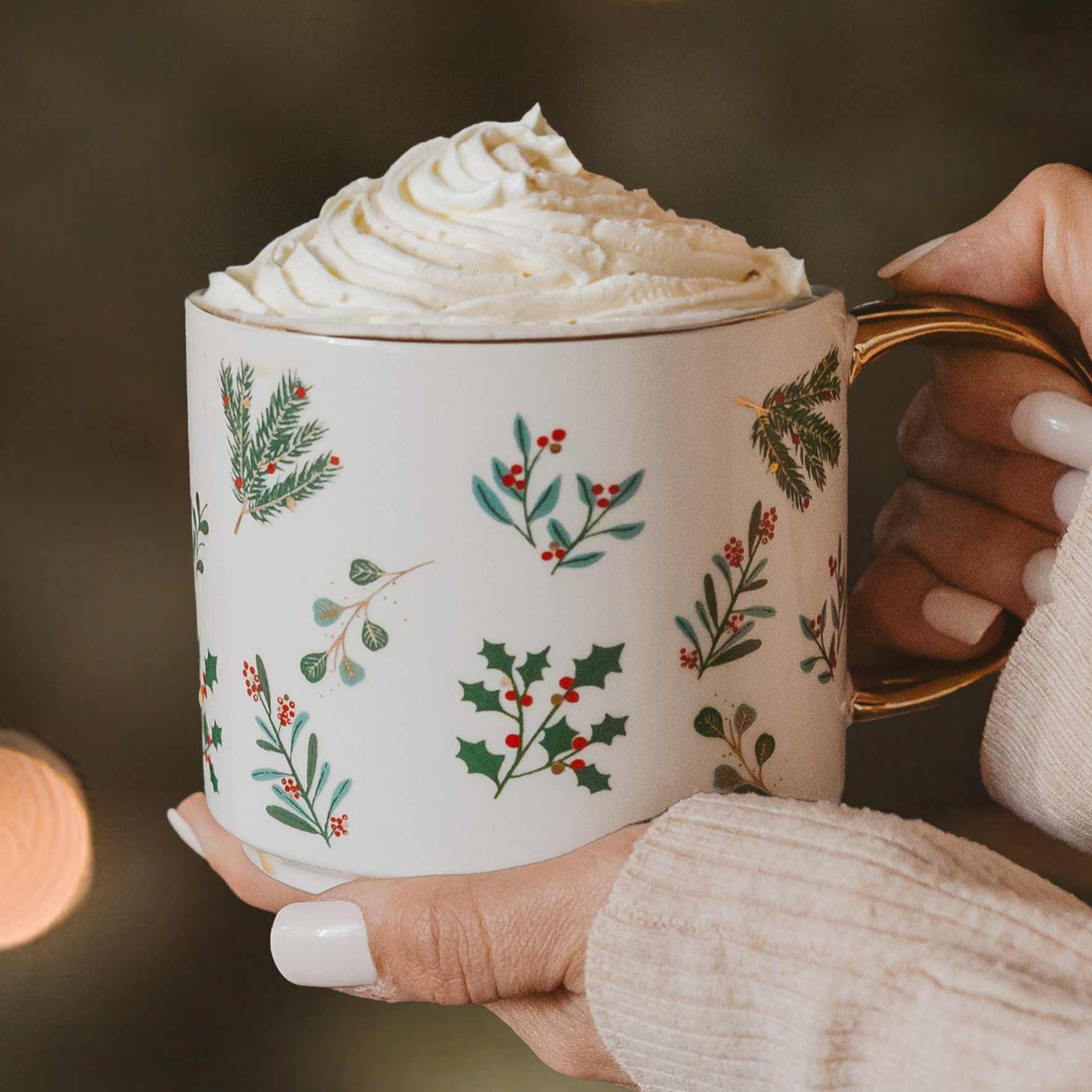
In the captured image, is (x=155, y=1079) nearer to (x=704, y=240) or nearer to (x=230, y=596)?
→ (x=230, y=596)

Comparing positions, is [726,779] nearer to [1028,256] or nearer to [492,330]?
[492,330]

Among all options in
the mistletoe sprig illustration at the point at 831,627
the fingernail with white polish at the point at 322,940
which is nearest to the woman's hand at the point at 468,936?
the fingernail with white polish at the point at 322,940

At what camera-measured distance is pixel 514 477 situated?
41 cm

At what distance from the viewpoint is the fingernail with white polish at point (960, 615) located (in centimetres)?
65

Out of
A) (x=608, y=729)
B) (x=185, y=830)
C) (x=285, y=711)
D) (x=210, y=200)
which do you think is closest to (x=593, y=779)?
(x=608, y=729)

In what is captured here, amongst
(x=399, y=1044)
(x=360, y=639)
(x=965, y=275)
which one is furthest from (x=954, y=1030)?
(x=399, y=1044)

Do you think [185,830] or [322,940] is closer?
[322,940]

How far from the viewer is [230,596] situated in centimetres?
47

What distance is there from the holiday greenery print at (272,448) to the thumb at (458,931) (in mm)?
157

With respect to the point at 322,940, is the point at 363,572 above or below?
above

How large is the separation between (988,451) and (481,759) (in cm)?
38

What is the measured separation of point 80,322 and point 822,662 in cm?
61

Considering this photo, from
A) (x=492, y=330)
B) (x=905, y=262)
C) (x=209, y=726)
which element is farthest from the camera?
(x=905, y=262)

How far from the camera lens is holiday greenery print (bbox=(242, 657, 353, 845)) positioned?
1.46ft
